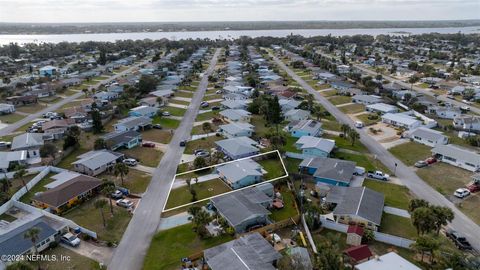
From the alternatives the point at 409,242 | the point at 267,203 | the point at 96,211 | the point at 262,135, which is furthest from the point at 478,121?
the point at 96,211

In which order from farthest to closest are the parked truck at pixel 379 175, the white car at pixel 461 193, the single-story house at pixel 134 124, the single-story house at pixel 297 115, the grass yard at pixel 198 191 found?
the single-story house at pixel 297 115
the single-story house at pixel 134 124
the parked truck at pixel 379 175
the white car at pixel 461 193
the grass yard at pixel 198 191

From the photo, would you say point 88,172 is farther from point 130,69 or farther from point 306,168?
point 130,69

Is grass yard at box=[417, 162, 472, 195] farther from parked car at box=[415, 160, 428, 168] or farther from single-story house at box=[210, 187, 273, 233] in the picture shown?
single-story house at box=[210, 187, 273, 233]

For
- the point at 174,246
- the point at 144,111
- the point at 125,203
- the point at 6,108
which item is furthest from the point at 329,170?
the point at 6,108

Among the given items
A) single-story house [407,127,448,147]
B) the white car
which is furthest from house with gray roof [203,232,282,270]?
single-story house [407,127,448,147]

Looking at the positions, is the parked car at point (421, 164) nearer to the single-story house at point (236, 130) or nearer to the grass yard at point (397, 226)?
the grass yard at point (397, 226)

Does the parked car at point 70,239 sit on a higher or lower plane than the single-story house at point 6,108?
lower

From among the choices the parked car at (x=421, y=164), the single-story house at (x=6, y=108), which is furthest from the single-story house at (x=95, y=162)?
the parked car at (x=421, y=164)
